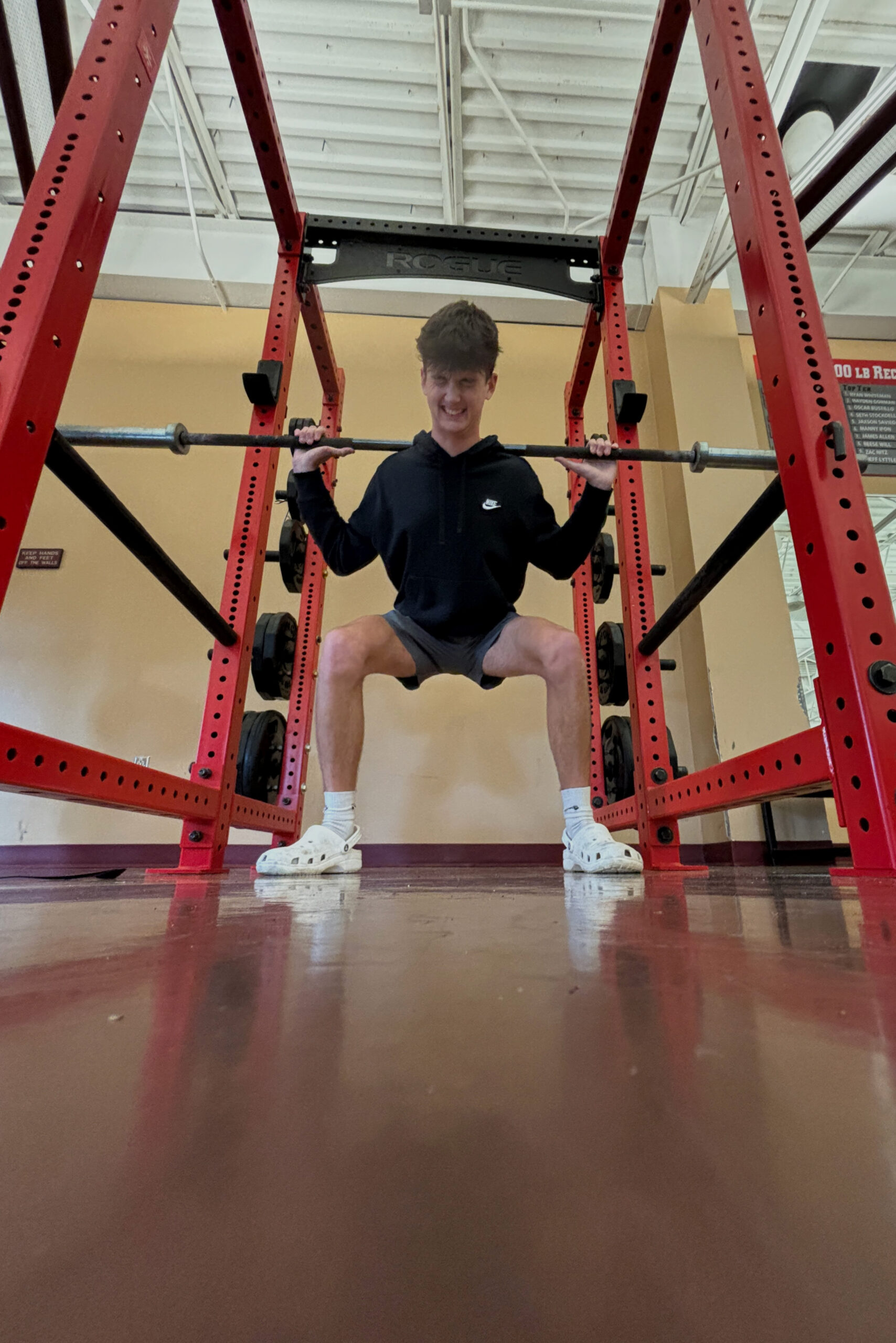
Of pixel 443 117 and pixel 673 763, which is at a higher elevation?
pixel 443 117

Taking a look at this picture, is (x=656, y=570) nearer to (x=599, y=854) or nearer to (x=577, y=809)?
(x=577, y=809)

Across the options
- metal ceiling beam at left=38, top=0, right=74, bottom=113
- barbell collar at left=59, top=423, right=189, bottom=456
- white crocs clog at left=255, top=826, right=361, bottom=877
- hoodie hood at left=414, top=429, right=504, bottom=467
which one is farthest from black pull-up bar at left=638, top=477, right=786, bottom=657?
metal ceiling beam at left=38, top=0, right=74, bottom=113

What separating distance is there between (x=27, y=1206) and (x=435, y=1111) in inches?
3.5

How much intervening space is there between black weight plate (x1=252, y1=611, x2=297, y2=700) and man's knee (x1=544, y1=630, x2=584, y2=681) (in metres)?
0.86

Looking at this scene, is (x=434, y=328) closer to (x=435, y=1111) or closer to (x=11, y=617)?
(x=435, y=1111)

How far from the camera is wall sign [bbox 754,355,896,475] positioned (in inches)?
143

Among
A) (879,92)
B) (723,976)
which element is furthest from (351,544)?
(879,92)

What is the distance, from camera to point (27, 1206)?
132mm

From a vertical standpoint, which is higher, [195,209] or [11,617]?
[195,209]

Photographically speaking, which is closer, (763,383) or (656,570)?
(763,383)

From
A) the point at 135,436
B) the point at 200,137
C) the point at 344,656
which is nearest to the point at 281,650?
the point at 344,656

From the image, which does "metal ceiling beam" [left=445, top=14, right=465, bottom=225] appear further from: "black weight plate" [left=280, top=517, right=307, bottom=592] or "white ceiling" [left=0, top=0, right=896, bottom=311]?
"black weight plate" [left=280, top=517, right=307, bottom=592]

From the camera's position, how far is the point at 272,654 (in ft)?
6.39

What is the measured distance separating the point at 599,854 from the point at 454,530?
2.56ft
